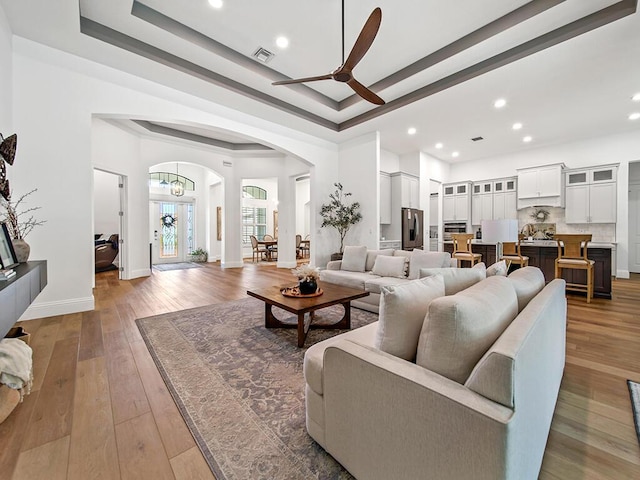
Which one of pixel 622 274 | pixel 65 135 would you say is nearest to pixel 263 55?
pixel 65 135

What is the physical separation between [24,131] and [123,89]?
1.32 metres

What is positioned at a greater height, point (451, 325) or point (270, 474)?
point (451, 325)

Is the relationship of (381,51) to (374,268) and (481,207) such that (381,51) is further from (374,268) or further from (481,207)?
(481,207)

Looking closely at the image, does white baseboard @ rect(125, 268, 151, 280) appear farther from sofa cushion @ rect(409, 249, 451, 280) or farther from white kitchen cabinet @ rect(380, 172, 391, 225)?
sofa cushion @ rect(409, 249, 451, 280)

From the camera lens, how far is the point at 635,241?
6.82 meters

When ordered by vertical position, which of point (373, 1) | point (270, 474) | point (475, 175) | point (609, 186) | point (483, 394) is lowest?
point (270, 474)

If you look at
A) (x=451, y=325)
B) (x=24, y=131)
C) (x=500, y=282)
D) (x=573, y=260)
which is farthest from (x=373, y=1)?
(x=573, y=260)

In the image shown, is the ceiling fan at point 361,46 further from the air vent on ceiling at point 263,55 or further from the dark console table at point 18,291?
the dark console table at point 18,291

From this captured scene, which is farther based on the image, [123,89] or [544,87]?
[544,87]

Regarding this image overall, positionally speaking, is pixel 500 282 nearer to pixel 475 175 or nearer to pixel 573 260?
pixel 573 260

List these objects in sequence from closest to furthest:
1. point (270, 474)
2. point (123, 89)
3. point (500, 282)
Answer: point (270, 474) → point (500, 282) → point (123, 89)

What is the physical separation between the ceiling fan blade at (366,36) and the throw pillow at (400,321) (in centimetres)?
245

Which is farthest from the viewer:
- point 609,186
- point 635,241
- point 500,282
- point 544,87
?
point 635,241

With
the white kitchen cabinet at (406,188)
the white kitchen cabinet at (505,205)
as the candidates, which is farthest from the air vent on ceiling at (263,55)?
the white kitchen cabinet at (505,205)
